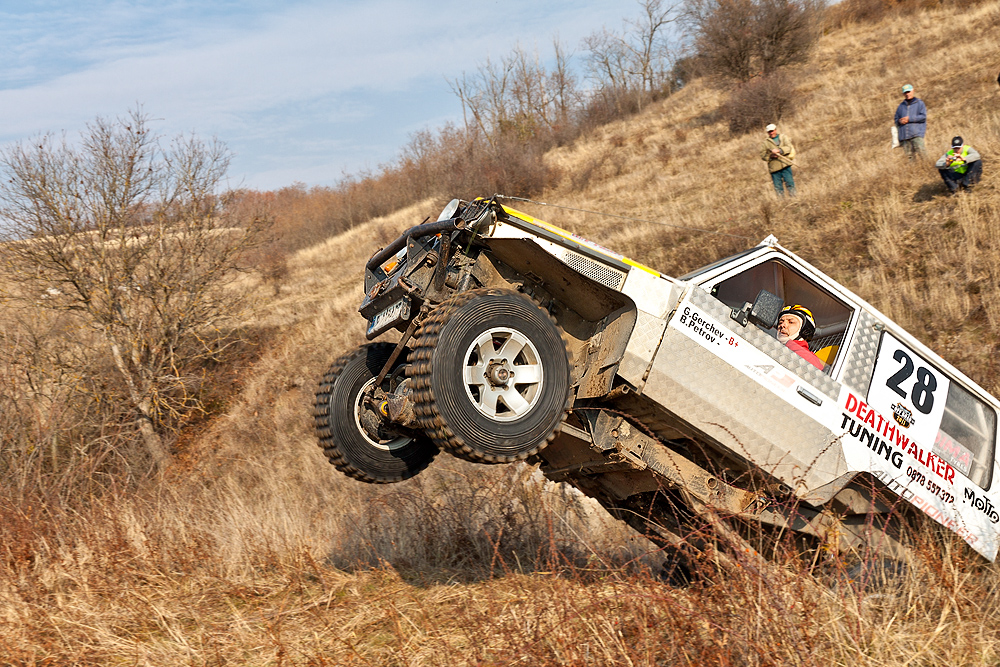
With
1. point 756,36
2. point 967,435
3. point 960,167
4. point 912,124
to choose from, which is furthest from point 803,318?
point 756,36

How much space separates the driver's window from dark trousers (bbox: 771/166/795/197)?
8878 millimetres

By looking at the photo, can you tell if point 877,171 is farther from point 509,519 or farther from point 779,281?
point 509,519

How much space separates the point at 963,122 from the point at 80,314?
1844cm

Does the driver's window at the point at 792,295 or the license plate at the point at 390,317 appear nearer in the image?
the license plate at the point at 390,317

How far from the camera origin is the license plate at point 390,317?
3.99 metres

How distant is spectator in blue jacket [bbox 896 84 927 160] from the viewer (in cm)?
1248

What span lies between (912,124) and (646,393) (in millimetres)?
11591

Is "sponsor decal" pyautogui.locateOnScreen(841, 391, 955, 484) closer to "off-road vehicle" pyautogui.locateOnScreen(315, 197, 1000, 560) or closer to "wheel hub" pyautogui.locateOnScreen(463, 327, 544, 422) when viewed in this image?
"off-road vehicle" pyautogui.locateOnScreen(315, 197, 1000, 560)

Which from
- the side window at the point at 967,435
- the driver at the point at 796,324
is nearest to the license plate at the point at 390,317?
the driver at the point at 796,324

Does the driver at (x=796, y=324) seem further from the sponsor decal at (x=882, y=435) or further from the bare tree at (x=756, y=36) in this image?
the bare tree at (x=756, y=36)

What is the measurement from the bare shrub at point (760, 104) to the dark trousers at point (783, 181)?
34.9 ft

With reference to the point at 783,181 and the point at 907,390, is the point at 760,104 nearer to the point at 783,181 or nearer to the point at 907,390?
the point at 783,181

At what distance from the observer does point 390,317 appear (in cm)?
412

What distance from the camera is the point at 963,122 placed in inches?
586
